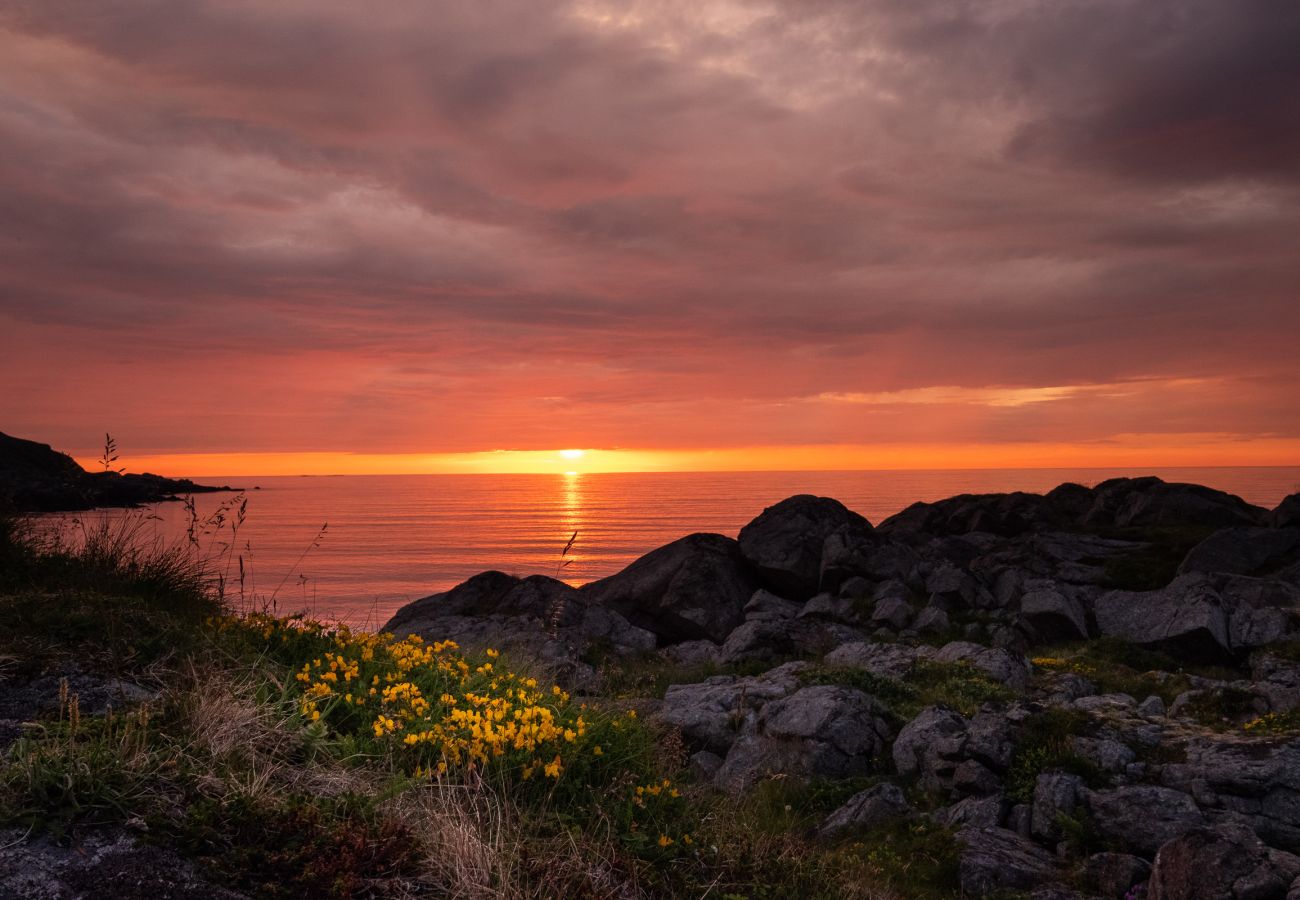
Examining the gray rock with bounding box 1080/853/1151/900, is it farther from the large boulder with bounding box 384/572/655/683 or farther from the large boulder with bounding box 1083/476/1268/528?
the large boulder with bounding box 1083/476/1268/528

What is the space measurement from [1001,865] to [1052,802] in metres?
1.65

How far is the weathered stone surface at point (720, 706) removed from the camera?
631 inches

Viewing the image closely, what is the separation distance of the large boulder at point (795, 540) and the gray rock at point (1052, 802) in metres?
21.0

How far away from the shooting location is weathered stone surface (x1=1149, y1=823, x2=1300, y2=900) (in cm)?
891

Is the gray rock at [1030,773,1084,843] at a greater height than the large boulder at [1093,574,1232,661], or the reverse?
the large boulder at [1093,574,1232,661]

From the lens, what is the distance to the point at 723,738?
16.0 meters

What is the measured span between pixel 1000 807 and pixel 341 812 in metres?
9.61

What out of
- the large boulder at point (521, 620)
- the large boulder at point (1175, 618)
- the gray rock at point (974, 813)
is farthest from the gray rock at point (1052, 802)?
the large boulder at point (1175, 618)

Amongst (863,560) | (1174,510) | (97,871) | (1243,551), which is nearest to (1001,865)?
(97,871)

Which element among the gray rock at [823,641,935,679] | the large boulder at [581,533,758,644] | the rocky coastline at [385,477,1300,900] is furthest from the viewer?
the large boulder at [581,533,758,644]

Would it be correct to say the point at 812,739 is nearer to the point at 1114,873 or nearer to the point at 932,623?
→ the point at 1114,873

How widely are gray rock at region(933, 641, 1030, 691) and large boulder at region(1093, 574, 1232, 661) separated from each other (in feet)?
20.0

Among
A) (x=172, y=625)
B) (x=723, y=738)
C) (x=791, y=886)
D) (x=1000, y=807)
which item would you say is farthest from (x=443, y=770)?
(x=723, y=738)

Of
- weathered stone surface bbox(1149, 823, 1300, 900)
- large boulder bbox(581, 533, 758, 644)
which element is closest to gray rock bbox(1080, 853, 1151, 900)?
weathered stone surface bbox(1149, 823, 1300, 900)
